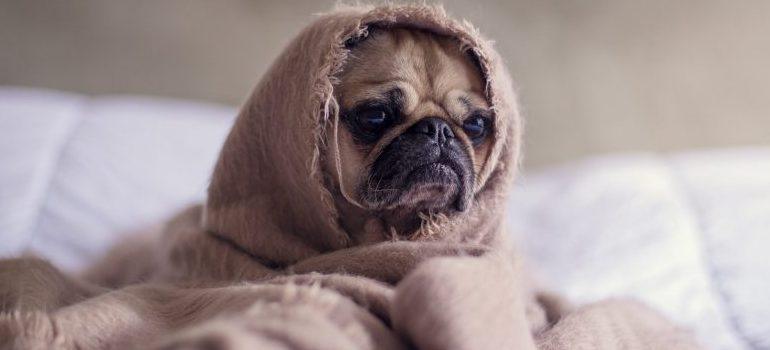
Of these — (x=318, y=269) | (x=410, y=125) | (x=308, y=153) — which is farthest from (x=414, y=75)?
(x=318, y=269)

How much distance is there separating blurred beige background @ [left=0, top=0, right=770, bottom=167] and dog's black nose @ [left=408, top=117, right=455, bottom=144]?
1.45 meters

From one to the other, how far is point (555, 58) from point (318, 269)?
72.4 inches

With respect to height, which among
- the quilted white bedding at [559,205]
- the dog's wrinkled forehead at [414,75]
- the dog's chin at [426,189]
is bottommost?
the quilted white bedding at [559,205]

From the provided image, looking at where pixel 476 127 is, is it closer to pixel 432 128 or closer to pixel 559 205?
pixel 432 128

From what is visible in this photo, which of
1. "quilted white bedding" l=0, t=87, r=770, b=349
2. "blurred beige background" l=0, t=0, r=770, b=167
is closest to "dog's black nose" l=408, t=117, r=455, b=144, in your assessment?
"quilted white bedding" l=0, t=87, r=770, b=349

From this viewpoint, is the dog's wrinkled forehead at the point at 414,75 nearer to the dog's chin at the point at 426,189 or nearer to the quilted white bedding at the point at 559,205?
the dog's chin at the point at 426,189

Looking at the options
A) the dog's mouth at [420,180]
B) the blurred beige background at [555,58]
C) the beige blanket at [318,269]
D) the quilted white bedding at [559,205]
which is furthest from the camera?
the blurred beige background at [555,58]

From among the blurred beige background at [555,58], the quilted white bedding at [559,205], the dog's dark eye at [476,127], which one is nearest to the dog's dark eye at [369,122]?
the dog's dark eye at [476,127]

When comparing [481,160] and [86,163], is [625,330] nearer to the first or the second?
[481,160]

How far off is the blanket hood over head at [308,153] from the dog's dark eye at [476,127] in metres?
0.02

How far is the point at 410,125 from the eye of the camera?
1.06m

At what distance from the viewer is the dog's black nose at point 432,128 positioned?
1048 mm

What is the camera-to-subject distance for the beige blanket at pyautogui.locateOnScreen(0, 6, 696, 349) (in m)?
0.70

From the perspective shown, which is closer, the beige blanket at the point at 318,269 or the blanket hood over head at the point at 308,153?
the beige blanket at the point at 318,269
